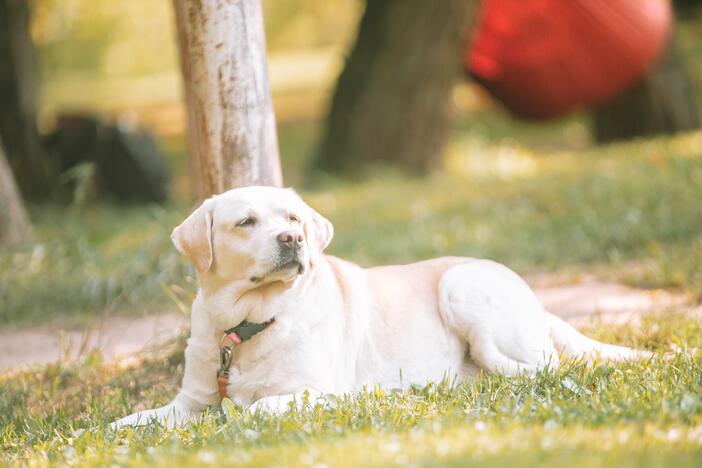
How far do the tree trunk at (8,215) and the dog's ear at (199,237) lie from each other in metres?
4.02

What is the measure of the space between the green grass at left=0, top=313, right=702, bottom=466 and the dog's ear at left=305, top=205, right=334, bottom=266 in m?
0.68

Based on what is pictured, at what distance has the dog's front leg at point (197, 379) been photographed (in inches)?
162

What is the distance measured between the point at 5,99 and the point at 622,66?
757 centimetres

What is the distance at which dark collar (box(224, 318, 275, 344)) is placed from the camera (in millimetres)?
3990

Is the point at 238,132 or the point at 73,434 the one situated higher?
the point at 238,132

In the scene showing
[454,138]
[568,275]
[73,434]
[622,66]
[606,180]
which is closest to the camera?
[73,434]

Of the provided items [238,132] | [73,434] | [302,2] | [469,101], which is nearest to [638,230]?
[238,132]

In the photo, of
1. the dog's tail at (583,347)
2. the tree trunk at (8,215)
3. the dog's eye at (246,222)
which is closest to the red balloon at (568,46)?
the tree trunk at (8,215)

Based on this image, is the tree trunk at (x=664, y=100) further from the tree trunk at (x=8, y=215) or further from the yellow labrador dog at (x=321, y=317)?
the yellow labrador dog at (x=321, y=317)

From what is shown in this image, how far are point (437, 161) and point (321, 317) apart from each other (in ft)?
22.2

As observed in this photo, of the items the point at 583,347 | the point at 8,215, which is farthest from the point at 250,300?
the point at 8,215

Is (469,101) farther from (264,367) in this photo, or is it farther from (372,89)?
(264,367)

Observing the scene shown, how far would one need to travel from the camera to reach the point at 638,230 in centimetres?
745

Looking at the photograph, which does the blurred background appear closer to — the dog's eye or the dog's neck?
the dog's neck
